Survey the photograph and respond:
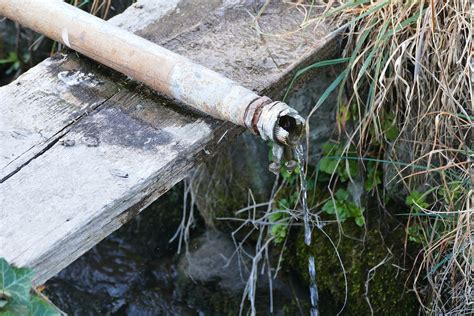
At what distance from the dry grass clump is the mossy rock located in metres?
0.12

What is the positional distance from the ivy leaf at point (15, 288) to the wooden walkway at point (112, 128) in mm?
60

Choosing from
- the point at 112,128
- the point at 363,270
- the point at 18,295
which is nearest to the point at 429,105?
the point at 363,270

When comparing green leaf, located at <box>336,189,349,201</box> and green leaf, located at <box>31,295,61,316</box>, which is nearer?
green leaf, located at <box>31,295,61,316</box>

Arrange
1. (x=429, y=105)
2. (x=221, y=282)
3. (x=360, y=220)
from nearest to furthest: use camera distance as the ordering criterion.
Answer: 1. (x=429, y=105)
2. (x=360, y=220)
3. (x=221, y=282)

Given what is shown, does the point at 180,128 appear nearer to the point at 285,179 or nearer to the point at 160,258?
the point at 285,179

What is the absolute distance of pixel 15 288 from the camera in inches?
63.2

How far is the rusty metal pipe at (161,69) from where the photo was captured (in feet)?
6.05

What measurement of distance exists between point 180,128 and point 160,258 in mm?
1311

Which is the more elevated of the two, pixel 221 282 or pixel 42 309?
pixel 42 309

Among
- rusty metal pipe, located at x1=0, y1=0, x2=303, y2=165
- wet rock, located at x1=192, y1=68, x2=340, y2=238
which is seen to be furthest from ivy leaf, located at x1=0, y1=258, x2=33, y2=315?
wet rock, located at x1=192, y1=68, x2=340, y2=238

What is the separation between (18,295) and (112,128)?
0.57 meters

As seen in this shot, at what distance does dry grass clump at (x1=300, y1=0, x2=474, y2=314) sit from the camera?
216 centimetres

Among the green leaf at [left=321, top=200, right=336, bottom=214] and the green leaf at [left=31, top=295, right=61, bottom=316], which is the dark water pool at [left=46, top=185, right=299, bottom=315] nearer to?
the green leaf at [left=321, top=200, right=336, bottom=214]

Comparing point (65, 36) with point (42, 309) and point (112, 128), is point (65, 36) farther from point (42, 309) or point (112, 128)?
point (42, 309)
